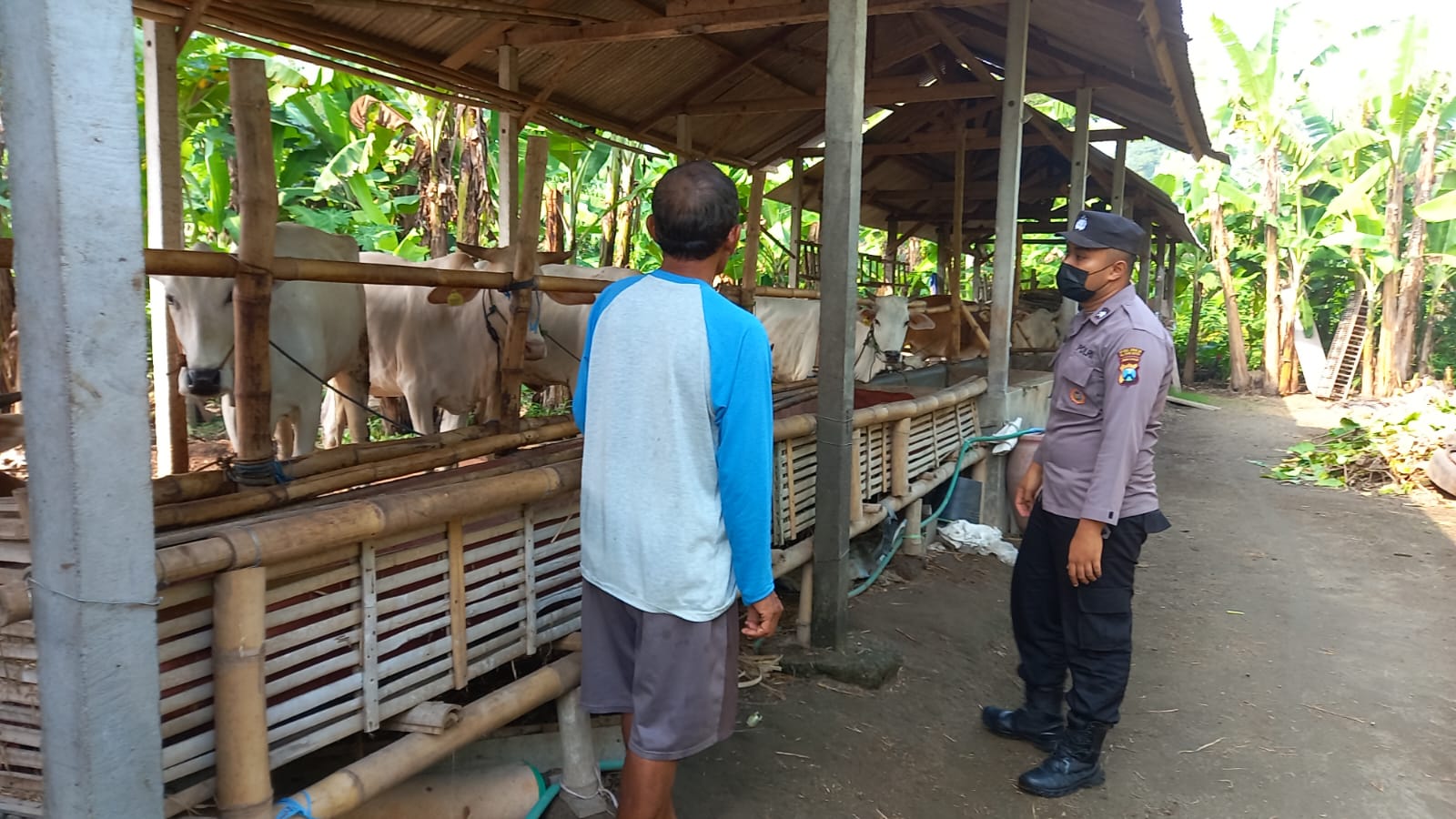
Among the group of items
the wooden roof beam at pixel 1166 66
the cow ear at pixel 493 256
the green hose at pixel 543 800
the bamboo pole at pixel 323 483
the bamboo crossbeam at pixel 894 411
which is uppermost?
the wooden roof beam at pixel 1166 66

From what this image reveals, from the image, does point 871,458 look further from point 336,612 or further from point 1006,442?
point 336,612

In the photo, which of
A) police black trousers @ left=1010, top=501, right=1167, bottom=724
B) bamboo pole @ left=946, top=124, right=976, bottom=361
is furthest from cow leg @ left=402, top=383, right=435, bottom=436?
bamboo pole @ left=946, top=124, right=976, bottom=361

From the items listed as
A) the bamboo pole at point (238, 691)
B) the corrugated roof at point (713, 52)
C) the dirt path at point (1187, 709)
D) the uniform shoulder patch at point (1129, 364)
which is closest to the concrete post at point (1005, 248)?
the corrugated roof at point (713, 52)

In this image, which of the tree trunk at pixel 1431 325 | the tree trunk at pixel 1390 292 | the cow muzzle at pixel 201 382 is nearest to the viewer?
the cow muzzle at pixel 201 382

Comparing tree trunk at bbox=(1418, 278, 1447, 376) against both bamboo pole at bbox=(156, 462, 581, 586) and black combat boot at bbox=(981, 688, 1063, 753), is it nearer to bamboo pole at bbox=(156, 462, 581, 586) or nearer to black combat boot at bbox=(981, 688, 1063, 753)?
black combat boot at bbox=(981, 688, 1063, 753)

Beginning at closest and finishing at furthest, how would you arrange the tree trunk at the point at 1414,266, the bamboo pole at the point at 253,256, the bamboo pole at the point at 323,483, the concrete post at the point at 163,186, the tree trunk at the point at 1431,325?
the bamboo pole at the point at 323,483, the bamboo pole at the point at 253,256, the concrete post at the point at 163,186, the tree trunk at the point at 1414,266, the tree trunk at the point at 1431,325

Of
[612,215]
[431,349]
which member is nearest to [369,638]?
[431,349]

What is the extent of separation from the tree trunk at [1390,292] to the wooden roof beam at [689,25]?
46.7ft

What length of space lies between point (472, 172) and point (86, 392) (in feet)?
28.9

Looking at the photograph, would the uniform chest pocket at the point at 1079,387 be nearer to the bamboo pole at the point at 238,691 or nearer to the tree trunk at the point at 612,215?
the bamboo pole at the point at 238,691

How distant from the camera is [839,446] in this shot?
369cm

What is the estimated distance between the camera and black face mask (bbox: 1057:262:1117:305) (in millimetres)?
3059

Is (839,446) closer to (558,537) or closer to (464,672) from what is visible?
(558,537)

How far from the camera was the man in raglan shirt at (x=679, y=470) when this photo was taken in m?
1.94
